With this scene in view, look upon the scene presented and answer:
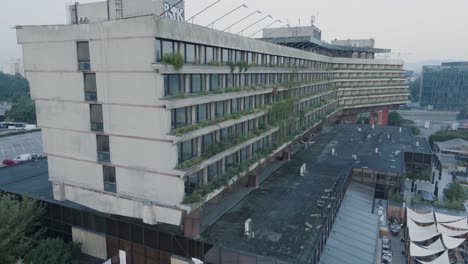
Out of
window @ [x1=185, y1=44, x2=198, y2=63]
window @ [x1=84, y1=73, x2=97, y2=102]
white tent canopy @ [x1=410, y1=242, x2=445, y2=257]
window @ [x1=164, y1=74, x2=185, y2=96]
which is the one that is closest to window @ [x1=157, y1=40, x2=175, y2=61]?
window @ [x1=164, y1=74, x2=185, y2=96]

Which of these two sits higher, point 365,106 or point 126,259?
point 365,106

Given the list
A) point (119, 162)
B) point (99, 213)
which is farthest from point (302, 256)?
point (99, 213)

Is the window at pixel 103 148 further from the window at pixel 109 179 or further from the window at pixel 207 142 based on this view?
the window at pixel 207 142

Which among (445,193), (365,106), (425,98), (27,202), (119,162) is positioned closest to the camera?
(119,162)

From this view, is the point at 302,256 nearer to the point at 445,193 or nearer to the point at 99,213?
the point at 99,213

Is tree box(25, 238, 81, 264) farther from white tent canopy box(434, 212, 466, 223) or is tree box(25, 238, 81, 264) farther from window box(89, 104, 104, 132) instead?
white tent canopy box(434, 212, 466, 223)

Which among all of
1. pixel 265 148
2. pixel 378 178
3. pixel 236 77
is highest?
pixel 236 77
